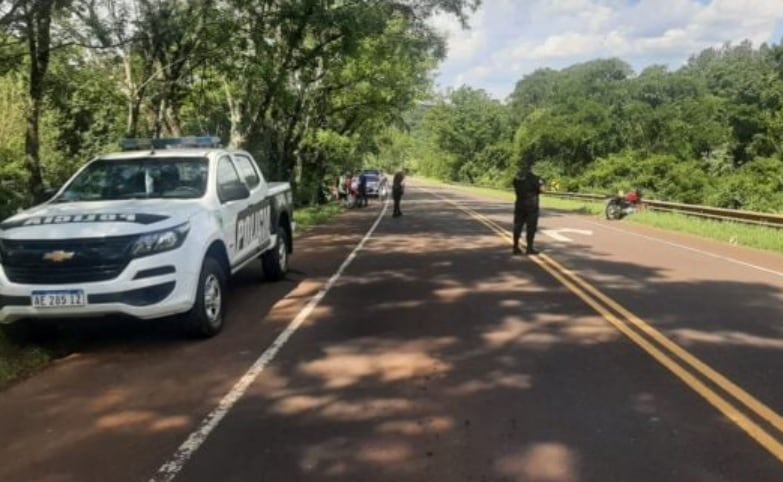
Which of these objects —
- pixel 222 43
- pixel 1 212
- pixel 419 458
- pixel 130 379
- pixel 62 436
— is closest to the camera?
pixel 419 458

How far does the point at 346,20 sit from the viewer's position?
63.6ft

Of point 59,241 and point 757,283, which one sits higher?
point 59,241

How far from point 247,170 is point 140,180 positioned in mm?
2066

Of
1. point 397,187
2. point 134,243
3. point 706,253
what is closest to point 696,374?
point 134,243

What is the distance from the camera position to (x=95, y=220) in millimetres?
7141

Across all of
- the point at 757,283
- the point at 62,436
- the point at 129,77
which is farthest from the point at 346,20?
the point at 62,436

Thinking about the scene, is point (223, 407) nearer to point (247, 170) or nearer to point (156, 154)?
point (156, 154)

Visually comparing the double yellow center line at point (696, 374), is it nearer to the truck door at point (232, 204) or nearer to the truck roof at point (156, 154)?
the truck door at point (232, 204)

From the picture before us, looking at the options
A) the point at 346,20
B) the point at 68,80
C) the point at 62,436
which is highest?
the point at 346,20

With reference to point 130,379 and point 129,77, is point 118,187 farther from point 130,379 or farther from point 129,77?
point 129,77

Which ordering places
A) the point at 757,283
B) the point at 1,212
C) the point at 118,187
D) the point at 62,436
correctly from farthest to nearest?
the point at 1,212
the point at 757,283
the point at 118,187
the point at 62,436

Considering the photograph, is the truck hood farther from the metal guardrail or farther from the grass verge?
the metal guardrail

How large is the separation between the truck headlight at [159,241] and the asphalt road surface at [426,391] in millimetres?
1017

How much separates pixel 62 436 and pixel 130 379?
131 centimetres
